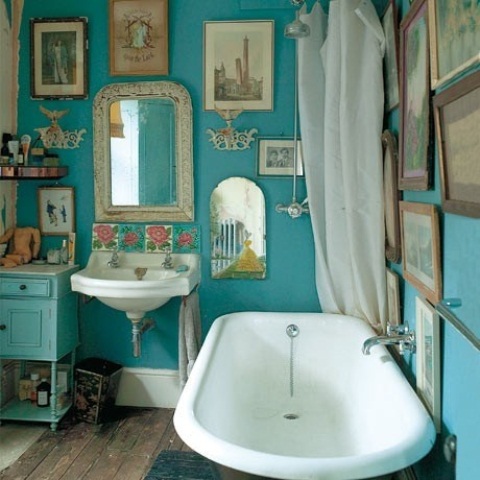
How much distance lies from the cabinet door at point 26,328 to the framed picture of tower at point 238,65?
1448 millimetres

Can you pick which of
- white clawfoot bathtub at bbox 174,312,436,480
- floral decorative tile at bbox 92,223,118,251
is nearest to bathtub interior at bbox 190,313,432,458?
white clawfoot bathtub at bbox 174,312,436,480

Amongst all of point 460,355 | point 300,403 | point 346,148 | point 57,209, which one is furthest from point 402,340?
point 57,209

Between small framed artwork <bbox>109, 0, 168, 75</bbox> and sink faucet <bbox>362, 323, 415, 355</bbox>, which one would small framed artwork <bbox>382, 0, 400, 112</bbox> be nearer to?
sink faucet <bbox>362, 323, 415, 355</bbox>

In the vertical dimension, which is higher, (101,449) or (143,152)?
(143,152)

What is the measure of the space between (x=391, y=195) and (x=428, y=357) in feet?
2.65

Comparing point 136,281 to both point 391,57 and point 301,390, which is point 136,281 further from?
point 391,57

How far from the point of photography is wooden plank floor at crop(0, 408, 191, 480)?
2438 mm

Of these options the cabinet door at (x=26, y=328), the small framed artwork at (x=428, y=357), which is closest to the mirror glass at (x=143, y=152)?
the cabinet door at (x=26, y=328)

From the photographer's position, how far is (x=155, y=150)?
3.03m

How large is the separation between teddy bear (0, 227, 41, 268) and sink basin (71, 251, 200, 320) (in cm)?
33

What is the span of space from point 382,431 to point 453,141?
1.02 meters

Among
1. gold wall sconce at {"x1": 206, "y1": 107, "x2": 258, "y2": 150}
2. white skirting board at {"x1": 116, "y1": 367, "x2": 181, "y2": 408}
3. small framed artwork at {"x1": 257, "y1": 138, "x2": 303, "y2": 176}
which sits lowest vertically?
white skirting board at {"x1": 116, "y1": 367, "x2": 181, "y2": 408}

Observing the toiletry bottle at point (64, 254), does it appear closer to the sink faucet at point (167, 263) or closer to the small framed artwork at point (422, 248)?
the sink faucet at point (167, 263)

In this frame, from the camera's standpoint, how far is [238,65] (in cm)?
293
